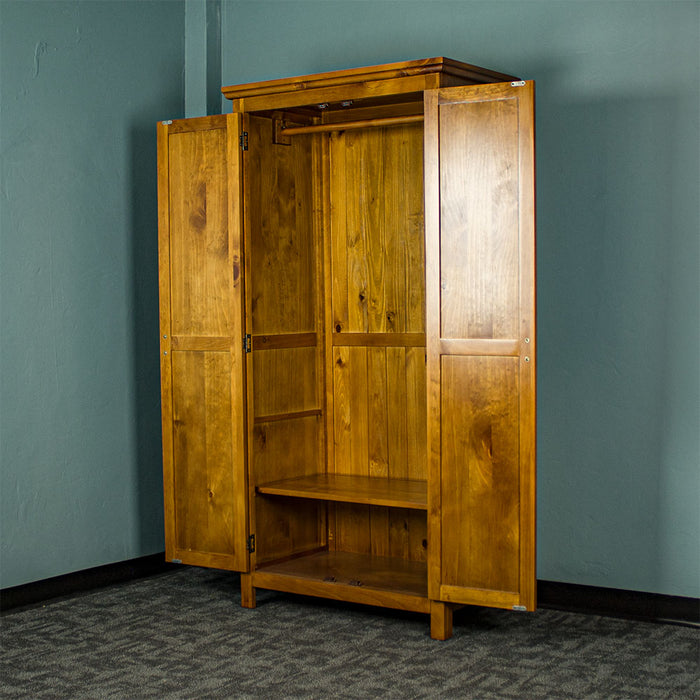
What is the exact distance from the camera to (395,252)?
15.9 feet

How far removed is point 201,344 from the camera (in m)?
4.70

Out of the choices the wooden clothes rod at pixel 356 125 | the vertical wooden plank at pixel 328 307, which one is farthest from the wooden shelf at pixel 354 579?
the wooden clothes rod at pixel 356 125

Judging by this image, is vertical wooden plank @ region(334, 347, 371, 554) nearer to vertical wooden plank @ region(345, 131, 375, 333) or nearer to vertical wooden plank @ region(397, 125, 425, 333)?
vertical wooden plank @ region(345, 131, 375, 333)

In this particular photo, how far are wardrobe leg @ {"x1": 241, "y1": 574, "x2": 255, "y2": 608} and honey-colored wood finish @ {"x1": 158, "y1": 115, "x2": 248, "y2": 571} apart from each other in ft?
0.22

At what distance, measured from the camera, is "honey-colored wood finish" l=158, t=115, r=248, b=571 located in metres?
4.60

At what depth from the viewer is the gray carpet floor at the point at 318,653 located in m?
3.61

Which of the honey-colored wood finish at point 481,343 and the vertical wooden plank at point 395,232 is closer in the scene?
the honey-colored wood finish at point 481,343

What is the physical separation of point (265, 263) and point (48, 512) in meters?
1.63

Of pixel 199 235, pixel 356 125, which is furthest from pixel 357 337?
pixel 356 125

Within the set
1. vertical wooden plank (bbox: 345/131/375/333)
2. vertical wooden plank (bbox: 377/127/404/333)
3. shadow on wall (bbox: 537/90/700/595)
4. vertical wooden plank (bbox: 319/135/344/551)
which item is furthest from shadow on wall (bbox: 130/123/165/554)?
shadow on wall (bbox: 537/90/700/595)

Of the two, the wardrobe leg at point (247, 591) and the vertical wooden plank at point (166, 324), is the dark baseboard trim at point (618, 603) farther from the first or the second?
the vertical wooden plank at point (166, 324)

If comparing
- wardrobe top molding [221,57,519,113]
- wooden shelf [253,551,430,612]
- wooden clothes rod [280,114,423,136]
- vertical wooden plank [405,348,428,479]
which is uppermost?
wardrobe top molding [221,57,519,113]

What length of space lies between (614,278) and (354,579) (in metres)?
1.82

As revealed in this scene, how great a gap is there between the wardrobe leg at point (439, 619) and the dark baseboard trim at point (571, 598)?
0.70m
